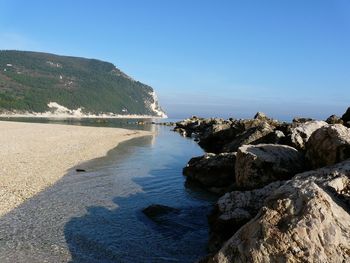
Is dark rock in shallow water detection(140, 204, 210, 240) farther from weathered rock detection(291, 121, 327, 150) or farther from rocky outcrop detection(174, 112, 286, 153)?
rocky outcrop detection(174, 112, 286, 153)

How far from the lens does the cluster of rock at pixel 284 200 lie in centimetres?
966

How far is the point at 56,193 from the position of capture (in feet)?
92.5

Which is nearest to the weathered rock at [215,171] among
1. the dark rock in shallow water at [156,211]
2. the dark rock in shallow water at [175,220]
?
the dark rock in shallow water at [175,220]

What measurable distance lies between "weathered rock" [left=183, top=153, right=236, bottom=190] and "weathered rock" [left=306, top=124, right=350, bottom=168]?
1011 cm

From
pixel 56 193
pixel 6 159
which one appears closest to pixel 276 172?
pixel 56 193

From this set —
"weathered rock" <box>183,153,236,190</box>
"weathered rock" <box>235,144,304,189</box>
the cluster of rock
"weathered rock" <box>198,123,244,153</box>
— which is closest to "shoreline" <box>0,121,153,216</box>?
"weathered rock" <box>183,153,236,190</box>

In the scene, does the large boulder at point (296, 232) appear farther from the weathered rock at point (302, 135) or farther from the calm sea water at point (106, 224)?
the weathered rock at point (302, 135)

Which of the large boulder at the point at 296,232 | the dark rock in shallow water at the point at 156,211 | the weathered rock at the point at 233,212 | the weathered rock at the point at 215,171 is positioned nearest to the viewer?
the large boulder at the point at 296,232

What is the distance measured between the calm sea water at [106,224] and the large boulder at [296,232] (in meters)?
7.50

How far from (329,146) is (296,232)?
9881 millimetres

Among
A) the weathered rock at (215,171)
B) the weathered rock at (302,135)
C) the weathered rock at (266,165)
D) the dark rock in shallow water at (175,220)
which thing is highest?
the weathered rock at (302,135)

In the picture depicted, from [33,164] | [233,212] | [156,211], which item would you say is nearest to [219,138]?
[33,164]

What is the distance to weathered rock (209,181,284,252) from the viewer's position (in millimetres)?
16641

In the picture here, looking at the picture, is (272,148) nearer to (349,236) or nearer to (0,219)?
(349,236)
